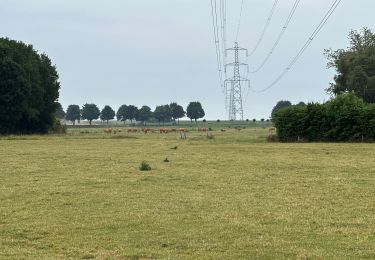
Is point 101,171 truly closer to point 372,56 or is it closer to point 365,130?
point 365,130

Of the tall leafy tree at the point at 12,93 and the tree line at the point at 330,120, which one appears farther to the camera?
the tall leafy tree at the point at 12,93

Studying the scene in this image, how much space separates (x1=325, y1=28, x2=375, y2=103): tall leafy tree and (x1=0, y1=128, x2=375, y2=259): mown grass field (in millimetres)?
62281

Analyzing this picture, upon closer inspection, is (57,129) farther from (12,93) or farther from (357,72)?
(357,72)

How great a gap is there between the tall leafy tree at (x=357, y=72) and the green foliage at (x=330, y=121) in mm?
19009

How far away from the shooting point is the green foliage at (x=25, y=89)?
92.6 metres

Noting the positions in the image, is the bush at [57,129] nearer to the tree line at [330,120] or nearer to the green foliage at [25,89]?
the green foliage at [25,89]

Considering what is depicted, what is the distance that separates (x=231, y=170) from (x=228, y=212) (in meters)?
13.4

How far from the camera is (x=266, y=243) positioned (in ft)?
40.6

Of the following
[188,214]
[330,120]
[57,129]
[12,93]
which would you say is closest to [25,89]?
[12,93]

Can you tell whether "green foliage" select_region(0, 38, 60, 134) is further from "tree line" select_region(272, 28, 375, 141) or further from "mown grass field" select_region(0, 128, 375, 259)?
"mown grass field" select_region(0, 128, 375, 259)

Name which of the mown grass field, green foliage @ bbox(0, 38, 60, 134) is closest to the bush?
green foliage @ bbox(0, 38, 60, 134)

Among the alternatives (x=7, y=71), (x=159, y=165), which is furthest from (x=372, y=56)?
(x=159, y=165)

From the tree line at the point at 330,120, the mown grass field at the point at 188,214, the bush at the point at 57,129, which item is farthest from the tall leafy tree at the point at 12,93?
the mown grass field at the point at 188,214

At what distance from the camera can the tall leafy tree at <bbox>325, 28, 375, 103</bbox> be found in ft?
291
